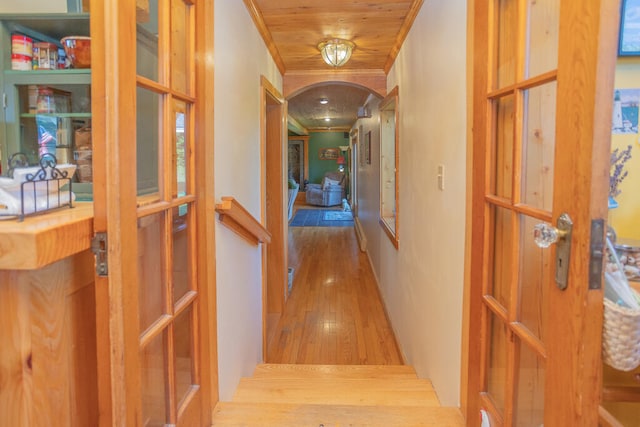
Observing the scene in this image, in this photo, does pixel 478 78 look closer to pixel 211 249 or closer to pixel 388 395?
pixel 211 249

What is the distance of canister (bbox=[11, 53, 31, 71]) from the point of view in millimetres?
1720

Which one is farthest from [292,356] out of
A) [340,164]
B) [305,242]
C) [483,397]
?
[340,164]

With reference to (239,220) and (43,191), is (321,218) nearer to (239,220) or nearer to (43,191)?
(239,220)

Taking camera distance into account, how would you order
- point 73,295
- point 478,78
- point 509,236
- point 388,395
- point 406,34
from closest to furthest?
point 73,295
point 509,236
point 478,78
point 388,395
point 406,34

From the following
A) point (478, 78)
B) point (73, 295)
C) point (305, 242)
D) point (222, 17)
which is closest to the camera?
point (73, 295)

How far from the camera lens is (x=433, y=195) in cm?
208

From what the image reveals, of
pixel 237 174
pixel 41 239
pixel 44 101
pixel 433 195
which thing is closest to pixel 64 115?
pixel 44 101

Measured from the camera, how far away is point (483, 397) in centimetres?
139

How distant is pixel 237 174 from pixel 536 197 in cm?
149

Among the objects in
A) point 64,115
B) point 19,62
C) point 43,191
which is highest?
point 19,62

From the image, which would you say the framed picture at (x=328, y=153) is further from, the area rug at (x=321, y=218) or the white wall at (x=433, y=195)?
the white wall at (x=433, y=195)

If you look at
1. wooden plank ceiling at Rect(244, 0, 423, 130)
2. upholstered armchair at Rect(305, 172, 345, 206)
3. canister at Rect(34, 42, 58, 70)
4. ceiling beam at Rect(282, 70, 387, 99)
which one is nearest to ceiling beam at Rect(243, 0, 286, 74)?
wooden plank ceiling at Rect(244, 0, 423, 130)

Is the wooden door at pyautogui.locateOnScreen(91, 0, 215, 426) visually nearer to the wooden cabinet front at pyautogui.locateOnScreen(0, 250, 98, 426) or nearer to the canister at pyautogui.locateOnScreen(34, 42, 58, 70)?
the wooden cabinet front at pyautogui.locateOnScreen(0, 250, 98, 426)

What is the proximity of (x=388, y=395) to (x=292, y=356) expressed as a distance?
1.28m
